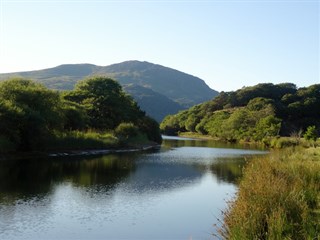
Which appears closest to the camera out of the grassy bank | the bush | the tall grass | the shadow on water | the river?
the grassy bank

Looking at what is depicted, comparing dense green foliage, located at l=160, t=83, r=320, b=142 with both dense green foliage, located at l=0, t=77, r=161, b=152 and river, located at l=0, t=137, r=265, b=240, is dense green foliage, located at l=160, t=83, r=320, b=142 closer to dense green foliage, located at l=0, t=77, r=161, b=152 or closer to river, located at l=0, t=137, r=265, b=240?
dense green foliage, located at l=0, t=77, r=161, b=152

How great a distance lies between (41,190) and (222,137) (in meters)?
107

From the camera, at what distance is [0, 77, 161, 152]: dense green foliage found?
4369cm

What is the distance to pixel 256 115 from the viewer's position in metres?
119

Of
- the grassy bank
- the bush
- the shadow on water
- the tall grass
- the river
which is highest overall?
the bush

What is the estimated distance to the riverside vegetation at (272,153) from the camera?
34.2 ft

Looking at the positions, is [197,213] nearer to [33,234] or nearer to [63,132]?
[33,234]

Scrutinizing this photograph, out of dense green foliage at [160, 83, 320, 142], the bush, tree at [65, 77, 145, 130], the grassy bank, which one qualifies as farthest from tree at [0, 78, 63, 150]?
dense green foliage at [160, 83, 320, 142]

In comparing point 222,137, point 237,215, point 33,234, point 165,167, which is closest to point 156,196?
point 33,234

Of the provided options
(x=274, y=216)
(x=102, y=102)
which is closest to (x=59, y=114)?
(x=102, y=102)

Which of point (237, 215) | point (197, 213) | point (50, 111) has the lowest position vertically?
point (197, 213)

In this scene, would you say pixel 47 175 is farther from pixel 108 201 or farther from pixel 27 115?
pixel 27 115

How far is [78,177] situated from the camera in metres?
30.7

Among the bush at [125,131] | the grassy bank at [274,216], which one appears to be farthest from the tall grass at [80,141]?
the grassy bank at [274,216]
